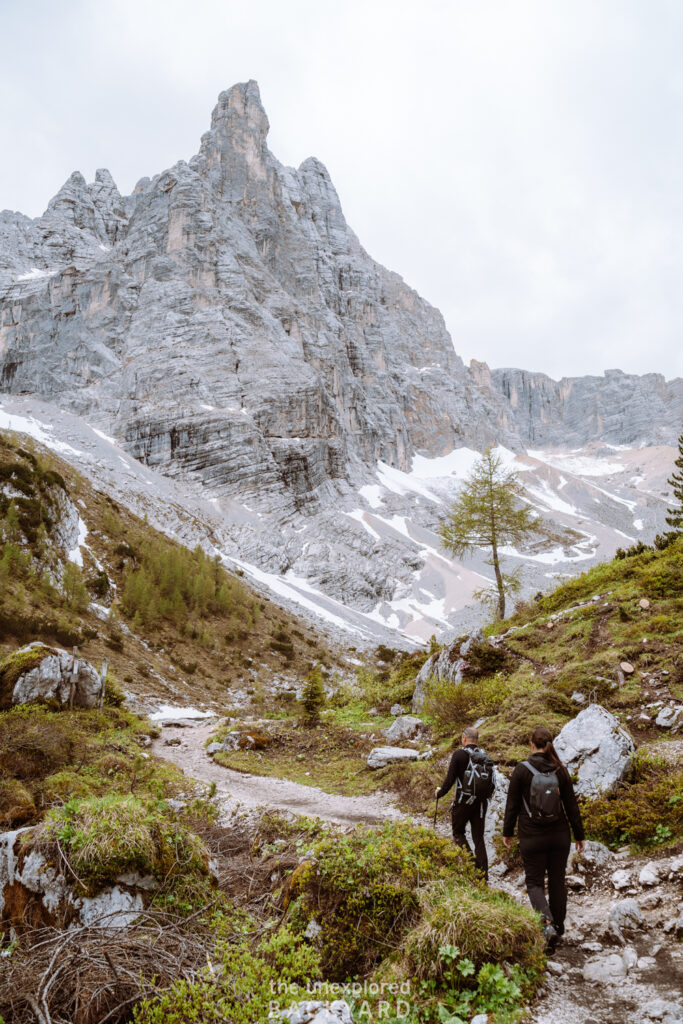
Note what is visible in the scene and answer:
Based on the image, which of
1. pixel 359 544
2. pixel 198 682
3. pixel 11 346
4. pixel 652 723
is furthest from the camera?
pixel 11 346

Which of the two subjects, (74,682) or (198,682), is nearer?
(74,682)

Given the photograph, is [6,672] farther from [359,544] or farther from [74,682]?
[359,544]

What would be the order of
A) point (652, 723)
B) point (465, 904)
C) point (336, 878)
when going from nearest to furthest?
point (465, 904) → point (336, 878) → point (652, 723)

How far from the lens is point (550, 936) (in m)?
4.87

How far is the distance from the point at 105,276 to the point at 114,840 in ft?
430

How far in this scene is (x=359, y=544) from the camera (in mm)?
89375

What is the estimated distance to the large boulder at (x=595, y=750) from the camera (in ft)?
24.0

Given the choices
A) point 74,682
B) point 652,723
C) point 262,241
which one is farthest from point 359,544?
point 262,241

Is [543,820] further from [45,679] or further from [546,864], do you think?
[45,679]

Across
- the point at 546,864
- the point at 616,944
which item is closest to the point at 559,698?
the point at 546,864

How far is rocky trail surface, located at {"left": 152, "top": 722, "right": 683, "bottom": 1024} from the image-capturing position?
12.5 feet

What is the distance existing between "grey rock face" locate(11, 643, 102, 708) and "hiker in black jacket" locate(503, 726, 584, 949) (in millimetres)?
13587

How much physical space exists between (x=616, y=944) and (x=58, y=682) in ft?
50.5

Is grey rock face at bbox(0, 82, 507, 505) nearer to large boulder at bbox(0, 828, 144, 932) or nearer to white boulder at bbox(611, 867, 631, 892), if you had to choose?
large boulder at bbox(0, 828, 144, 932)
